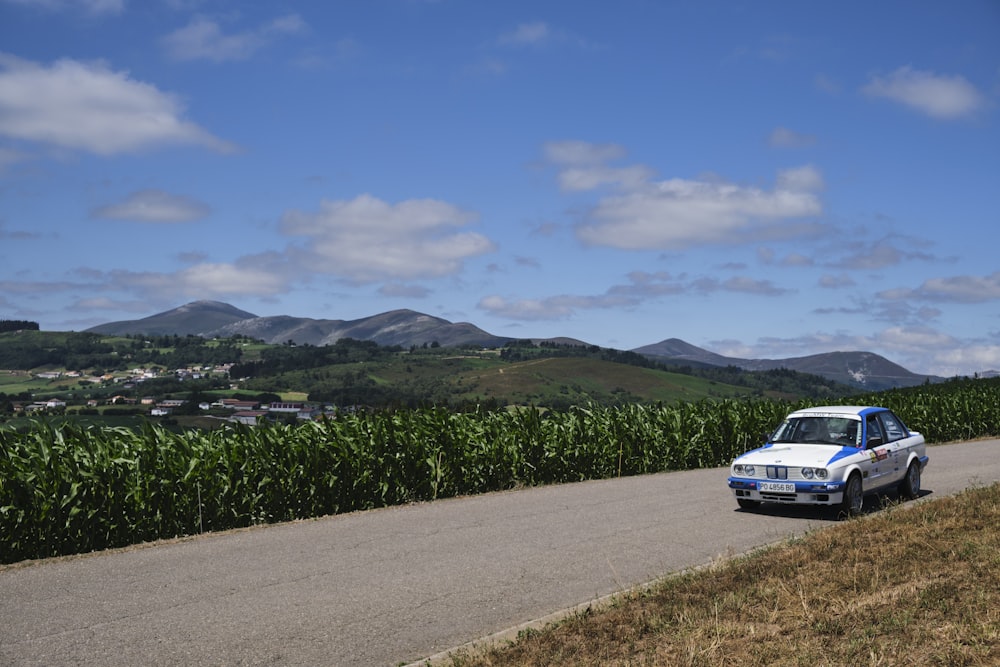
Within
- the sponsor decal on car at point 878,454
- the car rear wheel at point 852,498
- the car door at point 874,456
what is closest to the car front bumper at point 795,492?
the car rear wheel at point 852,498

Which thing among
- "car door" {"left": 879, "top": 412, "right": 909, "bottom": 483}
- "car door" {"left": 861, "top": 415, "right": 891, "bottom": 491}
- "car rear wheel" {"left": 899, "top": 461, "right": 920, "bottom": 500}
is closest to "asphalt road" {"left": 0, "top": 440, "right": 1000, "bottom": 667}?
"car door" {"left": 861, "top": 415, "right": 891, "bottom": 491}

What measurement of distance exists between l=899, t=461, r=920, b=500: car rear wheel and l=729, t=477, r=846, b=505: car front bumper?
2713 mm

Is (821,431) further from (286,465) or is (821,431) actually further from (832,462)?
(286,465)

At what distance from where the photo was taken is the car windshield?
1418cm

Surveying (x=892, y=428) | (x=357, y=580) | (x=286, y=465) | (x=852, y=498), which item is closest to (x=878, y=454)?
(x=852, y=498)

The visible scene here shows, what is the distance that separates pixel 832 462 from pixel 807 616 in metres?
6.79

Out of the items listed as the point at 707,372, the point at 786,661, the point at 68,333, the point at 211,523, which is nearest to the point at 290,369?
the point at 68,333

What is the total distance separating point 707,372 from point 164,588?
524 feet

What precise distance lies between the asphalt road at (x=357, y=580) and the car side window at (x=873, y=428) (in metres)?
1.67

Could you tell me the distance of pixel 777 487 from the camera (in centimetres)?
1326

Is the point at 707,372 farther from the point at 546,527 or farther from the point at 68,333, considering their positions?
the point at 546,527

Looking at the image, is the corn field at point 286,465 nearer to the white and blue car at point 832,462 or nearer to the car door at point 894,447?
the white and blue car at point 832,462

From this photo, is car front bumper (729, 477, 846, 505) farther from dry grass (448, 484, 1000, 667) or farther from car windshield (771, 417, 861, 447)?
dry grass (448, 484, 1000, 667)

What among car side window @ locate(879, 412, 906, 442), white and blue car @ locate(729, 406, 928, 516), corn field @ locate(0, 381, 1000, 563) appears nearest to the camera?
corn field @ locate(0, 381, 1000, 563)
